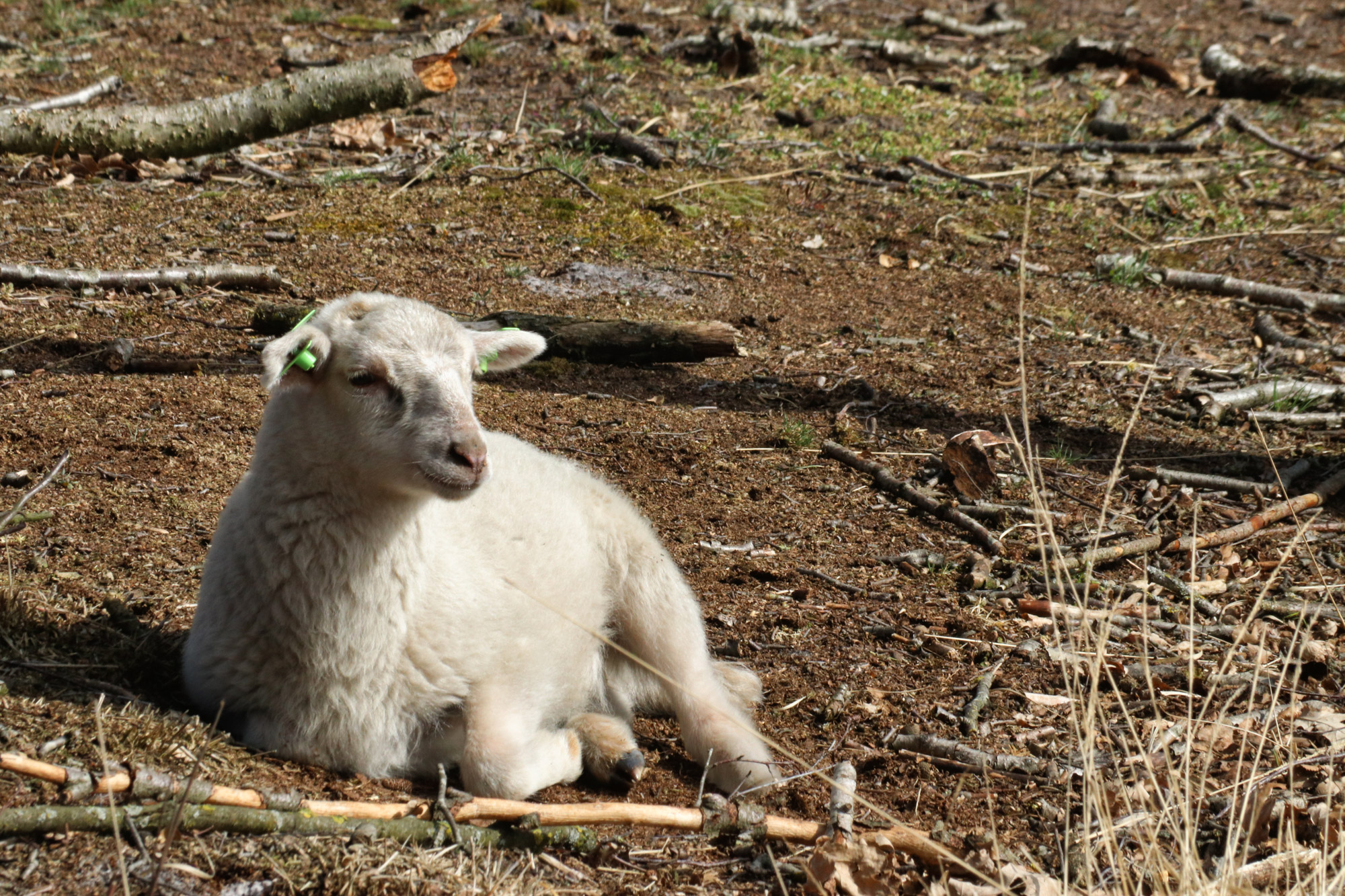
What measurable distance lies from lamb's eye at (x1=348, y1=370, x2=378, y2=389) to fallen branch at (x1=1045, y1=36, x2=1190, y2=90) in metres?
11.2

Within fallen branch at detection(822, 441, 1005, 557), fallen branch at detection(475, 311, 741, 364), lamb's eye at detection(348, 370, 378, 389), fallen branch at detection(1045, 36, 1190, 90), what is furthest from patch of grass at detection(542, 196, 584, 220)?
fallen branch at detection(1045, 36, 1190, 90)

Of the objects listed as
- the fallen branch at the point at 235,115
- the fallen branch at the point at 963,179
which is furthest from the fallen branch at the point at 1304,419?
the fallen branch at the point at 235,115

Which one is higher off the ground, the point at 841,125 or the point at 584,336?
the point at 841,125

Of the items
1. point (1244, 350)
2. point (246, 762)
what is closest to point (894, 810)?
point (246, 762)

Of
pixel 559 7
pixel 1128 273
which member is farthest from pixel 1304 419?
pixel 559 7

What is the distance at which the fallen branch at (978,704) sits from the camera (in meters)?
3.89

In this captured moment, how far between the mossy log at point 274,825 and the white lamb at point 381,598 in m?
0.25

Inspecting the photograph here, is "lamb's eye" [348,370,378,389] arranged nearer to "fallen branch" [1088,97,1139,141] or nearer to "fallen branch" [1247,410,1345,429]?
"fallen branch" [1247,410,1345,429]

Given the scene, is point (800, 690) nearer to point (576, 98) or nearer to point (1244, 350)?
point (1244, 350)

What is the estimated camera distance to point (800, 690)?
4.13m

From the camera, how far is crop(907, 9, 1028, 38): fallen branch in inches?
552

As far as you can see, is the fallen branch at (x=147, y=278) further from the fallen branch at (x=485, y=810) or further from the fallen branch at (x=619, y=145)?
the fallen branch at (x=485, y=810)

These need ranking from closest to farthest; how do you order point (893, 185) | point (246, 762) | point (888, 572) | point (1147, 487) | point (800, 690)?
point (246, 762) → point (800, 690) → point (888, 572) → point (1147, 487) → point (893, 185)

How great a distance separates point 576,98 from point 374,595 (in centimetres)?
796
